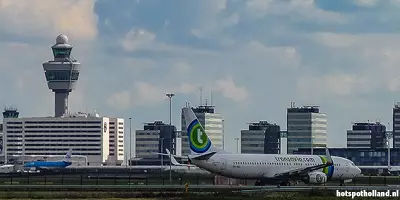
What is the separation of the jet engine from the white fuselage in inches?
94.7

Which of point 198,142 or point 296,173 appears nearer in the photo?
point 198,142

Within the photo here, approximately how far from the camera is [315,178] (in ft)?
472

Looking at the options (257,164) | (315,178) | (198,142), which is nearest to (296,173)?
(315,178)

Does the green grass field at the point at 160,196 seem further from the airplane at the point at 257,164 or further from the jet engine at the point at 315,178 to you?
the jet engine at the point at 315,178

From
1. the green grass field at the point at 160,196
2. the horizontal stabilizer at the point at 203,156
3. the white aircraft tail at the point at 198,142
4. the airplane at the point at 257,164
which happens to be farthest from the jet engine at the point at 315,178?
the green grass field at the point at 160,196

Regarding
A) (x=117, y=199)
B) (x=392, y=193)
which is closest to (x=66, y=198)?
(x=117, y=199)

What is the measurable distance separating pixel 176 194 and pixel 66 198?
35.6 ft

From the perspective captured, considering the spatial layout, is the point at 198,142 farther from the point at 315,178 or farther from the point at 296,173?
the point at 315,178

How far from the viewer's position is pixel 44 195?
104750mm

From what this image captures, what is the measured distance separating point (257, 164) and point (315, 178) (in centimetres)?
763

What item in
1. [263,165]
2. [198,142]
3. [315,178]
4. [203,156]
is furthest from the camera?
[263,165]

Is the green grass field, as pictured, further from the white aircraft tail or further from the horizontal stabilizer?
the white aircraft tail

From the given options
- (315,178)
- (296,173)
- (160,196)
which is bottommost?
(160,196)

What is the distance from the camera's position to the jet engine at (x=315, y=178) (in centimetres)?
14350
